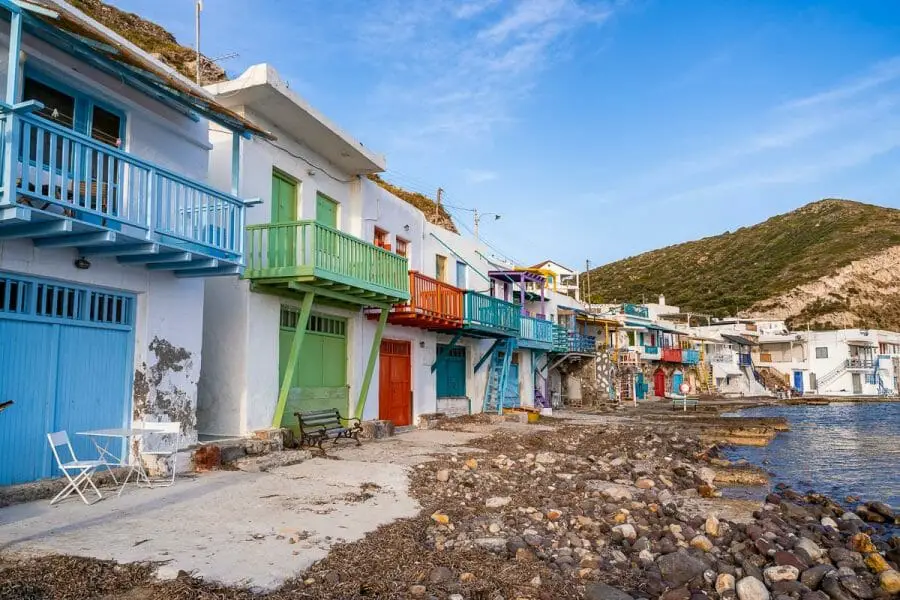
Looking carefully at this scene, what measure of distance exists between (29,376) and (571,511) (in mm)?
7489

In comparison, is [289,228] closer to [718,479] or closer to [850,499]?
[718,479]

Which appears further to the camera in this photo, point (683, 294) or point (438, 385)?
point (683, 294)

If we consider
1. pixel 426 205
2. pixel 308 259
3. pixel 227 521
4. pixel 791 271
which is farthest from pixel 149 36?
pixel 791 271

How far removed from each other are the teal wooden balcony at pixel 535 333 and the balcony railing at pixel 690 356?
27.2 m

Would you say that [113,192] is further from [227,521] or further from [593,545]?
[593,545]

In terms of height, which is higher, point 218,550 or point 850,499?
point 218,550

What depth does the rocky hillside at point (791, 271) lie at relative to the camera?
91625 millimetres

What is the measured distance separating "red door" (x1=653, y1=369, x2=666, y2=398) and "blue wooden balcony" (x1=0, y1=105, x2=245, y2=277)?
1902 inches

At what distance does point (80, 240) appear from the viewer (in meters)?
8.25

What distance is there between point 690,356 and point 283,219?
4829 centimetres

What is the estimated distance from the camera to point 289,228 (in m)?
13.7

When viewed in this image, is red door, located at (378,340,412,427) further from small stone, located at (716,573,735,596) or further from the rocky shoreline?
small stone, located at (716,573,735,596)

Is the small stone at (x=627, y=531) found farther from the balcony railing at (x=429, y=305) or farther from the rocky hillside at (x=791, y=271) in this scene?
the rocky hillside at (x=791, y=271)

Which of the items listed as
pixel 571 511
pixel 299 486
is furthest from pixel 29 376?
pixel 571 511
